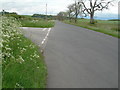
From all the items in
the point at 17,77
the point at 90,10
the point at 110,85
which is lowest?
the point at 110,85

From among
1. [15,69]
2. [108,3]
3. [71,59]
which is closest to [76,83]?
[15,69]

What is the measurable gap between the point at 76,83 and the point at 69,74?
2.48ft

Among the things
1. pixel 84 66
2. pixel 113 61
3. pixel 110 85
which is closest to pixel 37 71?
pixel 84 66

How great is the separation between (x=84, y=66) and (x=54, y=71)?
1278mm

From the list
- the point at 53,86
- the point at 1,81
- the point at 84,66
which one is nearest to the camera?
the point at 1,81

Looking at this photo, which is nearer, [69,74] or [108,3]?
[69,74]

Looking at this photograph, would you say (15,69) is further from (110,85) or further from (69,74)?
(110,85)

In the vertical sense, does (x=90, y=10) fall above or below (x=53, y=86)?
above

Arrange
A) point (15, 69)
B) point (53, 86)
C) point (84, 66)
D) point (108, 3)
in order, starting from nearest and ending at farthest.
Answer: point (53, 86) < point (15, 69) < point (84, 66) < point (108, 3)

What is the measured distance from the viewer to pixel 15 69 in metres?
5.08

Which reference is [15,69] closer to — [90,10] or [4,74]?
[4,74]

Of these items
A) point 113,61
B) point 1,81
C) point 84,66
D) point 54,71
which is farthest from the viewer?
point 113,61

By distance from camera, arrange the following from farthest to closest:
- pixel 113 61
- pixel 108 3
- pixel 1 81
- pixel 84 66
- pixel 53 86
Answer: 1. pixel 108 3
2. pixel 113 61
3. pixel 84 66
4. pixel 53 86
5. pixel 1 81

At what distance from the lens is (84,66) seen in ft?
20.1
